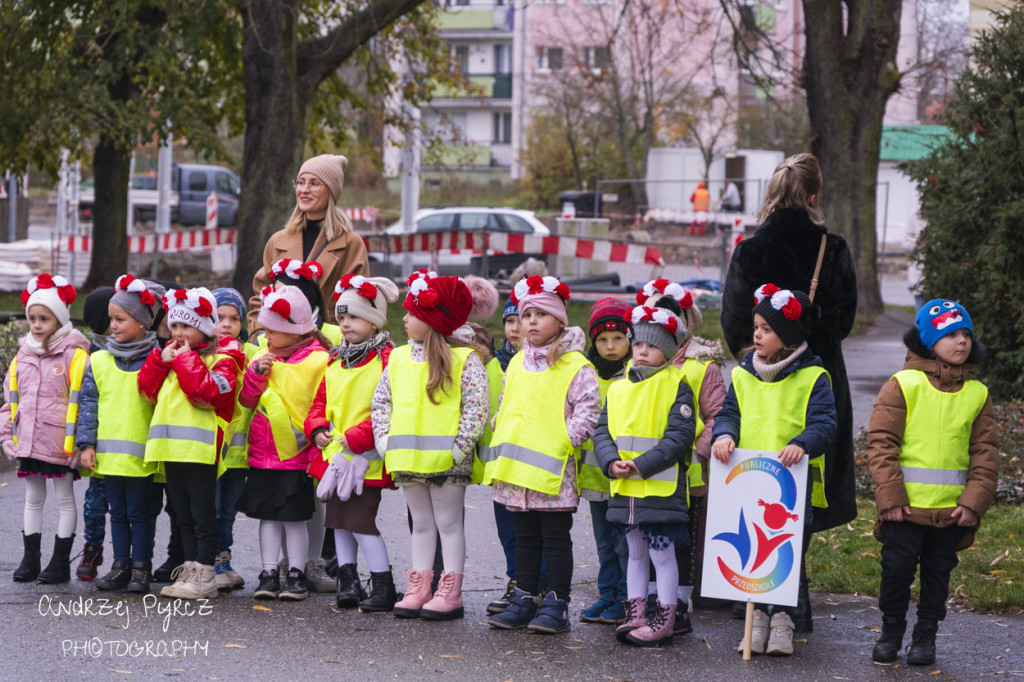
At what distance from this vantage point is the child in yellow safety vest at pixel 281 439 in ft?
20.3

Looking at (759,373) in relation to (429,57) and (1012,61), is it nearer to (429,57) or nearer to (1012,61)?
(1012,61)

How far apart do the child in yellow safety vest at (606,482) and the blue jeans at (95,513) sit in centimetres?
247

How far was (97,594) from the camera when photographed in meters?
6.20

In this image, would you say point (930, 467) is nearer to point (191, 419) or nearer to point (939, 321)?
point (939, 321)

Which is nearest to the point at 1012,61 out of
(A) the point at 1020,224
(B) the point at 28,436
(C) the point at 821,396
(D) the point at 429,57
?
(A) the point at 1020,224

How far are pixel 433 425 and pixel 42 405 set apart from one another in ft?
6.82

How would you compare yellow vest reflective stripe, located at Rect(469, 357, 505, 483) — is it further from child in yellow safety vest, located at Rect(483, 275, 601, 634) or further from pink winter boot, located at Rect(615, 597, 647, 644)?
pink winter boot, located at Rect(615, 597, 647, 644)

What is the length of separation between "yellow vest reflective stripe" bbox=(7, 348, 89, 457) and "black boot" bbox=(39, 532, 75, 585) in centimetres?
46

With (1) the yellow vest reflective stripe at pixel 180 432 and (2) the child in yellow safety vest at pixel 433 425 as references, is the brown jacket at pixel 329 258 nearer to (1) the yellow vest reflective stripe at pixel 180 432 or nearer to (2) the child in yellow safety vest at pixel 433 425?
(1) the yellow vest reflective stripe at pixel 180 432

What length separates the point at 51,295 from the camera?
6.47 metres

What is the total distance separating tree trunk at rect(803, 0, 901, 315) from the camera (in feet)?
52.5

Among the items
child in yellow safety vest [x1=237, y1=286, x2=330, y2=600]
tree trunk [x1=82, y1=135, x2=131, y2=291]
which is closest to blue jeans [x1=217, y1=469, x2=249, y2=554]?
child in yellow safety vest [x1=237, y1=286, x2=330, y2=600]

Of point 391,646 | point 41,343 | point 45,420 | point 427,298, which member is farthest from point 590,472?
point 41,343

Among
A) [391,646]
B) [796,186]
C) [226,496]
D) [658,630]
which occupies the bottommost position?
[391,646]
